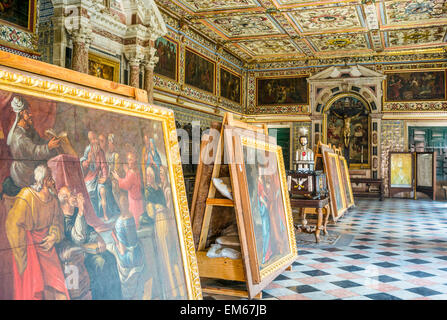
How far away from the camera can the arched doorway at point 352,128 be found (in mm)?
19406

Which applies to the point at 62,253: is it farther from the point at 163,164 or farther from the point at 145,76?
the point at 145,76

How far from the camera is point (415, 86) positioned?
18.6 metres

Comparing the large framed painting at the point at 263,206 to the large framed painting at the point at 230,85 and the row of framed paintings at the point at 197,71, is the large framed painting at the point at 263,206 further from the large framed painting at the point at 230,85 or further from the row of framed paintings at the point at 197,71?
the large framed painting at the point at 230,85

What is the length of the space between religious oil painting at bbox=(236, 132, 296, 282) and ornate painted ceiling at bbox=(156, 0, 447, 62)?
9.81 metres

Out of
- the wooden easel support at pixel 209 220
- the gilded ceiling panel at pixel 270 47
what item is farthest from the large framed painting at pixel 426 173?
the wooden easel support at pixel 209 220

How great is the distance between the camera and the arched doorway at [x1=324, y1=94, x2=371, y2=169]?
19.4 metres

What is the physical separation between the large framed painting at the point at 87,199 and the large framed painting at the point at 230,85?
53.6ft

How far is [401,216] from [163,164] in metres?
10.6

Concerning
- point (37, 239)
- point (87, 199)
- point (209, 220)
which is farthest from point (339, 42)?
point (37, 239)

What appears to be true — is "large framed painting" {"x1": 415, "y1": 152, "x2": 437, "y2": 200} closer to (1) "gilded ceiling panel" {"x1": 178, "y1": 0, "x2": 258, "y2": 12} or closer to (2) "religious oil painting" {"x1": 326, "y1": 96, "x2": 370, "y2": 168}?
(2) "religious oil painting" {"x1": 326, "y1": 96, "x2": 370, "y2": 168}

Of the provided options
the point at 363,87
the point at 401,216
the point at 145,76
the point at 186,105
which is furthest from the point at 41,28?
the point at 363,87

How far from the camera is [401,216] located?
11.4 m

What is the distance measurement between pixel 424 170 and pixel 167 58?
12.3 m

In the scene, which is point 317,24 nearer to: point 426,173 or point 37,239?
point 426,173
